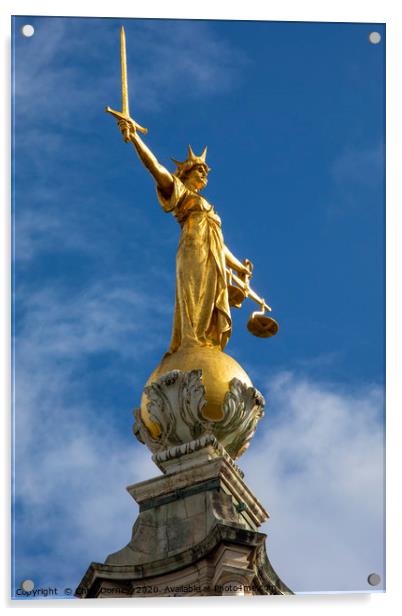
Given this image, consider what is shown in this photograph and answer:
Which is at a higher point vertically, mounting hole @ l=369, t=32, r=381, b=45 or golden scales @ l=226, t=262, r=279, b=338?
mounting hole @ l=369, t=32, r=381, b=45

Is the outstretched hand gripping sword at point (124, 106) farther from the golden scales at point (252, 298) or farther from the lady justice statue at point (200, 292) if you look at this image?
the golden scales at point (252, 298)

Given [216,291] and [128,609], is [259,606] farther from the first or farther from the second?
[216,291]

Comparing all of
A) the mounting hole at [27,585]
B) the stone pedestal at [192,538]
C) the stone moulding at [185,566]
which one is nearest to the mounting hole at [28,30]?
the stone pedestal at [192,538]

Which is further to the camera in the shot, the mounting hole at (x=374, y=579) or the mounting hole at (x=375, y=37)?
the mounting hole at (x=375, y=37)

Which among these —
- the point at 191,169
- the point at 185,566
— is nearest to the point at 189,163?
the point at 191,169

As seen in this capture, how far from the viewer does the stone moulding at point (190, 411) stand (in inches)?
1113

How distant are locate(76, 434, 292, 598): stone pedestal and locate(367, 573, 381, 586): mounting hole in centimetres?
98

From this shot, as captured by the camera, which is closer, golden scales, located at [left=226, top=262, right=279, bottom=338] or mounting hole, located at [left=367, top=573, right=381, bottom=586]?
mounting hole, located at [left=367, top=573, right=381, bottom=586]

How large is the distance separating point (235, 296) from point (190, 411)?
8.78 ft

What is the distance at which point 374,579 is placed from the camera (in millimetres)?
25312

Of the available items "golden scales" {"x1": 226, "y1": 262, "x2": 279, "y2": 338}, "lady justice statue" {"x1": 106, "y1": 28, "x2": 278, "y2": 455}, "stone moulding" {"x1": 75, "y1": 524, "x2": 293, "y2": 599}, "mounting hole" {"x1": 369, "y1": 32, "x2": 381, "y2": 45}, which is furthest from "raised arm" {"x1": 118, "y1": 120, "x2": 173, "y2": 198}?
"stone moulding" {"x1": 75, "y1": 524, "x2": 293, "y2": 599}

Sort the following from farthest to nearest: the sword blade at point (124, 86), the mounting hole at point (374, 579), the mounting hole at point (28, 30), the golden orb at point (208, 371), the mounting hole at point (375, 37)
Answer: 1. the golden orb at point (208, 371)
2. the sword blade at point (124, 86)
3. the mounting hole at point (375, 37)
4. the mounting hole at point (28, 30)
5. the mounting hole at point (374, 579)

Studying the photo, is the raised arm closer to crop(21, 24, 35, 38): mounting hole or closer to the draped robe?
the draped robe

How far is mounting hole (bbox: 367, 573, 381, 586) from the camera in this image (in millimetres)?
25281
